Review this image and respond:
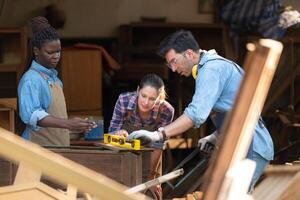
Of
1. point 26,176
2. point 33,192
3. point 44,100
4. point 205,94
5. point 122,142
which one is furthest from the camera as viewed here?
point 44,100

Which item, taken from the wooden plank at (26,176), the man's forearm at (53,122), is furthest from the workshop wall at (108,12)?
the wooden plank at (26,176)

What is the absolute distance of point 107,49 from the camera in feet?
33.0

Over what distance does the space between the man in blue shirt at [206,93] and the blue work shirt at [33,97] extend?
27.4 inches

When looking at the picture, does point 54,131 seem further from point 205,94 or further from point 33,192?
point 33,192

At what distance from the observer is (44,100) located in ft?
19.2

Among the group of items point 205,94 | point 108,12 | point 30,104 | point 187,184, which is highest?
point 205,94

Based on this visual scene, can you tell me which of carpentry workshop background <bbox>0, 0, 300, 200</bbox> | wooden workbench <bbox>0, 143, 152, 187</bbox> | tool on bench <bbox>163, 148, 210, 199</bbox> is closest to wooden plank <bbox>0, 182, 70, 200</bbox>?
carpentry workshop background <bbox>0, 0, 300, 200</bbox>

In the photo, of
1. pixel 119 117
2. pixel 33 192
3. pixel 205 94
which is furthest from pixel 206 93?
pixel 33 192

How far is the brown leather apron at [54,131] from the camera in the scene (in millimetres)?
5898

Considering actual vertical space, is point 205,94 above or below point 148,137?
above

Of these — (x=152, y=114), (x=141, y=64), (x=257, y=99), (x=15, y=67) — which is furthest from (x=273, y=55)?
(x=141, y=64)

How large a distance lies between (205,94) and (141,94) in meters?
1.39

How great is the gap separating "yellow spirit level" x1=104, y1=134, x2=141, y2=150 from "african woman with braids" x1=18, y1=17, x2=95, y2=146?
24 cm

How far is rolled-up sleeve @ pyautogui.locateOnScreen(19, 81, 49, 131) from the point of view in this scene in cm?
570
